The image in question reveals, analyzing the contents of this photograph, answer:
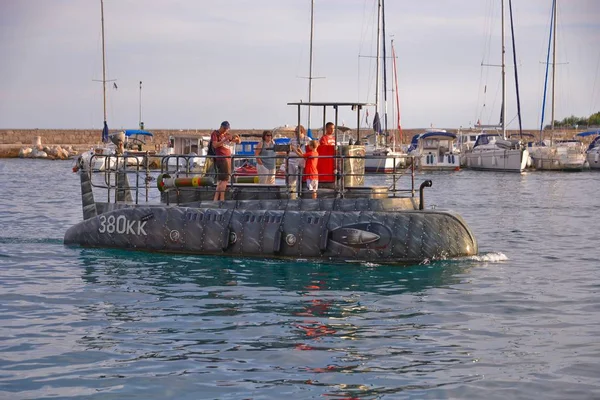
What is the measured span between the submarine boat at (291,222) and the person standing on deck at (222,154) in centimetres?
19

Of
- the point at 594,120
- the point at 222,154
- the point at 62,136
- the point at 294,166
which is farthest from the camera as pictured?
the point at 594,120

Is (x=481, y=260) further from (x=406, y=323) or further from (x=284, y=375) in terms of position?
(x=284, y=375)

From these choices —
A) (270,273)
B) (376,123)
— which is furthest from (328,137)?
(376,123)

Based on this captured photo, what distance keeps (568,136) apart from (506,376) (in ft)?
270

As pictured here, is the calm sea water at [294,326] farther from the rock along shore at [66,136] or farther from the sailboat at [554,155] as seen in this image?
the rock along shore at [66,136]

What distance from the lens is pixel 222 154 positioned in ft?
64.1

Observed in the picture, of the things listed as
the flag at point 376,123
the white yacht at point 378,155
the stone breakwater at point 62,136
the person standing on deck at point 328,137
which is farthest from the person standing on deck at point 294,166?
the stone breakwater at point 62,136

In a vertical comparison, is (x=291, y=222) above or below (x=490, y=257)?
above

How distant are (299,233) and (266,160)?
117 inches

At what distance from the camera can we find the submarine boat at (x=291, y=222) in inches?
680

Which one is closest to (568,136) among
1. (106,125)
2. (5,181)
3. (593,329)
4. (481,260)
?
(106,125)

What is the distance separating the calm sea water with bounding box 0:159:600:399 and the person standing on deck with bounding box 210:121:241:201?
1816mm

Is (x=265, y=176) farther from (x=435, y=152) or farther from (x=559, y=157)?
(x=559, y=157)

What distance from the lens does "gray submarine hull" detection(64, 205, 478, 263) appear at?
56.5 ft
